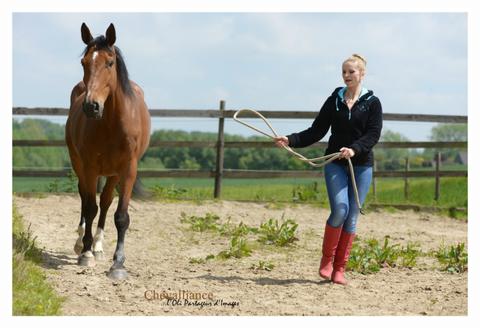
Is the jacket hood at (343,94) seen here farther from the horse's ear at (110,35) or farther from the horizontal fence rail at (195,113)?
the horizontal fence rail at (195,113)

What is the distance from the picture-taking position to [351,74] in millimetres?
5172

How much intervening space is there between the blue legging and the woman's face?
0.70m

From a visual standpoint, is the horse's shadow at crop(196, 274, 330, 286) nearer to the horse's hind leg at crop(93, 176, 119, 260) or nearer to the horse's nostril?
the horse's hind leg at crop(93, 176, 119, 260)

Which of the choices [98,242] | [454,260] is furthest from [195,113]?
[454,260]

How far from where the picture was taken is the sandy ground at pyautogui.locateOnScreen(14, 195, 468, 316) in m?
4.66

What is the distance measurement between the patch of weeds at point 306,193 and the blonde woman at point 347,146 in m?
6.45

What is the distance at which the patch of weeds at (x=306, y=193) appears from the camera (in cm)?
1193

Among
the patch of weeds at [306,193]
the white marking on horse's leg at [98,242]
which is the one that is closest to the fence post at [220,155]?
the patch of weeds at [306,193]

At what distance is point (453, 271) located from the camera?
6234mm

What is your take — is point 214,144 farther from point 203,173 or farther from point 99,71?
point 99,71

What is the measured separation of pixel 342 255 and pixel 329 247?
0.46 ft

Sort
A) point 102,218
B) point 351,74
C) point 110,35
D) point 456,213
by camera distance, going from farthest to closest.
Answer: point 456,213
point 102,218
point 110,35
point 351,74

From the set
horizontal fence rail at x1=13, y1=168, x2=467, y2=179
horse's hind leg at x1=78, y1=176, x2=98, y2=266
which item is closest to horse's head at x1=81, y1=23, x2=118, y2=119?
horse's hind leg at x1=78, y1=176, x2=98, y2=266

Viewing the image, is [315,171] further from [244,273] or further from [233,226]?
[244,273]
